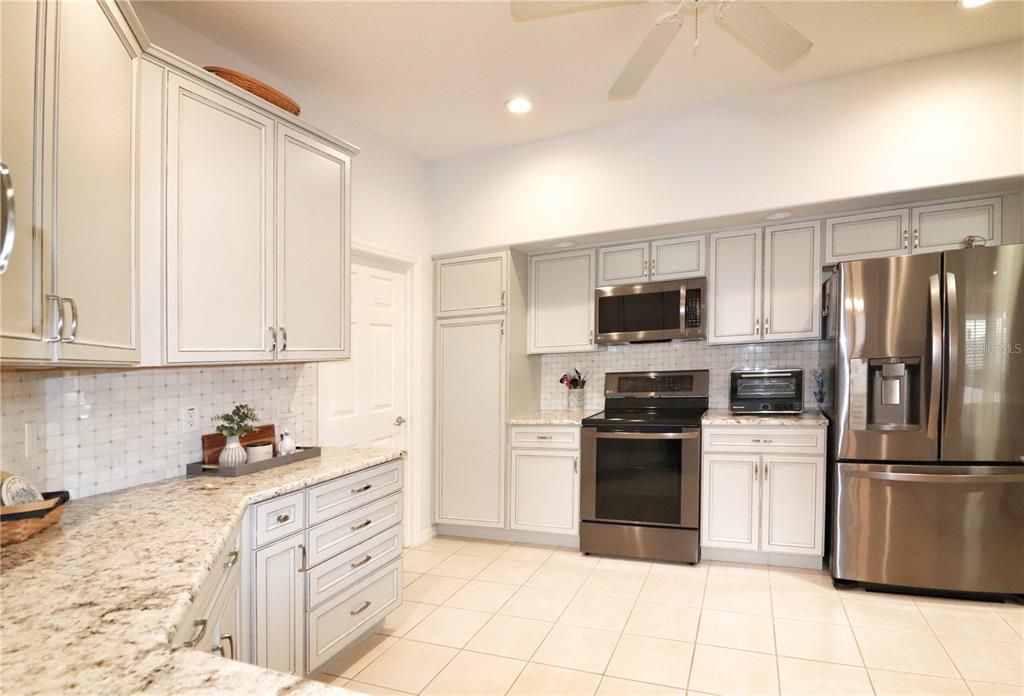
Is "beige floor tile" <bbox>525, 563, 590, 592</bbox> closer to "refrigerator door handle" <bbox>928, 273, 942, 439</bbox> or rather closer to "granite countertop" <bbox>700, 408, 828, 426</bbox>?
"granite countertop" <bbox>700, 408, 828, 426</bbox>

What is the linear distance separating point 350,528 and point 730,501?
232cm

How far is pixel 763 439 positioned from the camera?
3195 mm

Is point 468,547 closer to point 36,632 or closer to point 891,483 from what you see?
point 891,483

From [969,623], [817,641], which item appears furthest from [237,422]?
[969,623]

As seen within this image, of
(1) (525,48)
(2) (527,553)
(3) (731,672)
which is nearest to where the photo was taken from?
(3) (731,672)

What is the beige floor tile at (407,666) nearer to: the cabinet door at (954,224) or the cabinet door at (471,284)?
the cabinet door at (471,284)

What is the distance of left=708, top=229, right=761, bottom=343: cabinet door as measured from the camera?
135 inches

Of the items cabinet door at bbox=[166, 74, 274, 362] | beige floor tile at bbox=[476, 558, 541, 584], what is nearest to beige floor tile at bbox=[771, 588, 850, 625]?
beige floor tile at bbox=[476, 558, 541, 584]

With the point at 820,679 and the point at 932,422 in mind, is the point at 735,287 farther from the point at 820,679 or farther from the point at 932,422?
the point at 820,679

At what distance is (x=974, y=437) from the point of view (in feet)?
8.77

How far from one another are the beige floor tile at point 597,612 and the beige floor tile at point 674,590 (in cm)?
17

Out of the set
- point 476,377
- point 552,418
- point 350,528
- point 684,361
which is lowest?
point 350,528

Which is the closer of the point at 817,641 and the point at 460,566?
the point at 817,641

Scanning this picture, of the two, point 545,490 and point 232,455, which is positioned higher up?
point 232,455
